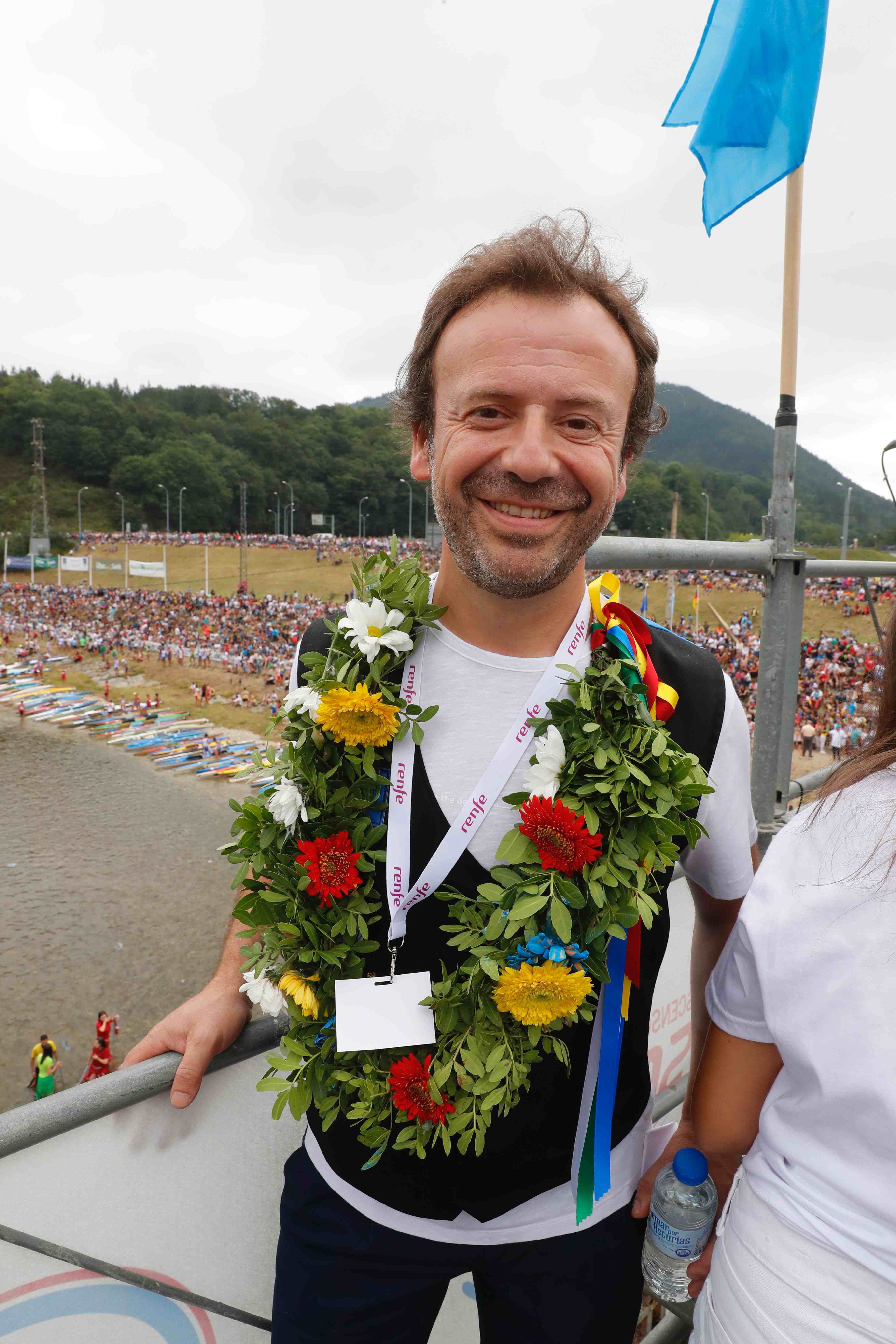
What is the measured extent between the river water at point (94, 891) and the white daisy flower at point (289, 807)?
1464 cm

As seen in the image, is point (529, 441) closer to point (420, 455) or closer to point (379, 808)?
point (420, 455)

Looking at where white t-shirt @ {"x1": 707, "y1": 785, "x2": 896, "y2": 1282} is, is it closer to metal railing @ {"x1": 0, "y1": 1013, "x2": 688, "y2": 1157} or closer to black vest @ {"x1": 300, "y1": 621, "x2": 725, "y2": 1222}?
black vest @ {"x1": 300, "y1": 621, "x2": 725, "y2": 1222}

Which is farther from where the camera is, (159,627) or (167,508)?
(167,508)

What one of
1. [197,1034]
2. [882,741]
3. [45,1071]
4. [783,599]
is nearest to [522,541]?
[882,741]

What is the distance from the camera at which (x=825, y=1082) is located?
1.10 meters

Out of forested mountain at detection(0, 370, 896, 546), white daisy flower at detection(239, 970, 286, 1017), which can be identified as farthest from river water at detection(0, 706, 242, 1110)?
forested mountain at detection(0, 370, 896, 546)

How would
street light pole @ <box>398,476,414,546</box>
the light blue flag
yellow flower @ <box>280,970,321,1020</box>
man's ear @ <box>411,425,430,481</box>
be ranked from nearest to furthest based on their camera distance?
yellow flower @ <box>280,970,321,1020</box> < man's ear @ <box>411,425,430,481</box> < the light blue flag < street light pole @ <box>398,476,414,546</box>

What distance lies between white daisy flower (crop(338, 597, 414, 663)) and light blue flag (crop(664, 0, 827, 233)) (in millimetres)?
2611

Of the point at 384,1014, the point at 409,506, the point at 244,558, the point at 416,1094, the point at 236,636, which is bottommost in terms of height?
the point at 236,636

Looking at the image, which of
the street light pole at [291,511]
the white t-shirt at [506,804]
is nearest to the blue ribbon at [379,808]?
the white t-shirt at [506,804]

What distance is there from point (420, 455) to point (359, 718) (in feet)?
2.32

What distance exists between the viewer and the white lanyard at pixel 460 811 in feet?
5.07

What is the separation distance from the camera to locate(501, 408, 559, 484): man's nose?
154 cm

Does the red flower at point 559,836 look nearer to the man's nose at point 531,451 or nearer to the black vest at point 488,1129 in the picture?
the black vest at point 488,1129
